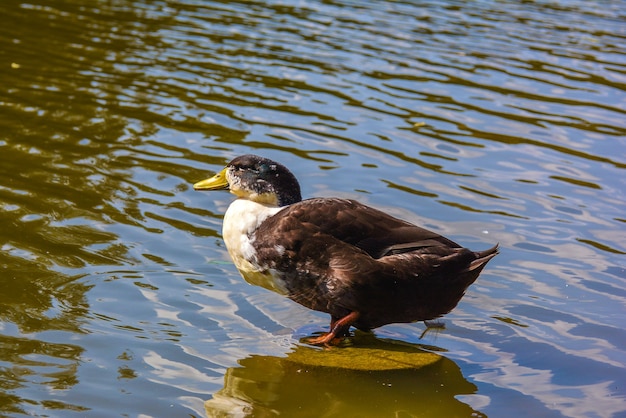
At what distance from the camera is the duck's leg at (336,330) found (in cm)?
551

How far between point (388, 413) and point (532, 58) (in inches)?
375

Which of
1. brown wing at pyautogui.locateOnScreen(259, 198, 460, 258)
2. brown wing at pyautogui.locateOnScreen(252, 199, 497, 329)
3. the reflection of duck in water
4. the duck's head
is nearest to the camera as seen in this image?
the reflection of duck in water

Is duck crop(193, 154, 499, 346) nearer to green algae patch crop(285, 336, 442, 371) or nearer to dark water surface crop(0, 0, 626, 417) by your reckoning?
green algae patch crop(285, 336, 442, 371)

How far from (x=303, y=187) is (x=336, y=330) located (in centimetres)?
277

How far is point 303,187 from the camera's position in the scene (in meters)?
8.16

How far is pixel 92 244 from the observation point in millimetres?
6621

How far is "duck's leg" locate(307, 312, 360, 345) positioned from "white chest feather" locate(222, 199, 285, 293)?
1.22 feet

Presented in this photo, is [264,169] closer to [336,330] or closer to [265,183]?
[265,183]

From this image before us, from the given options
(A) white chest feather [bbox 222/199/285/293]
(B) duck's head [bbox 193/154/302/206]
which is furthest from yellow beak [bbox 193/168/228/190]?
(A) white chest feather [bbox 222/199/285/293]

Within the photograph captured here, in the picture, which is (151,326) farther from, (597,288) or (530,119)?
(530,119)

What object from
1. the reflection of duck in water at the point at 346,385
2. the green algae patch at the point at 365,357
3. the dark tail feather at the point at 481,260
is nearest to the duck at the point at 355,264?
the dark tail feather at the point at 481,260

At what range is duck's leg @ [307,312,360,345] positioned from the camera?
5512 mm

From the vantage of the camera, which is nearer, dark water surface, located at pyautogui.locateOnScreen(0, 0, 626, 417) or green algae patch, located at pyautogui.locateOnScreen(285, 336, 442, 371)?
dark water surface, located at pyautogui.locateOnScreen(0, 0, 626, 417)

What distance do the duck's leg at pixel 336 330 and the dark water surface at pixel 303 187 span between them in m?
0.12
